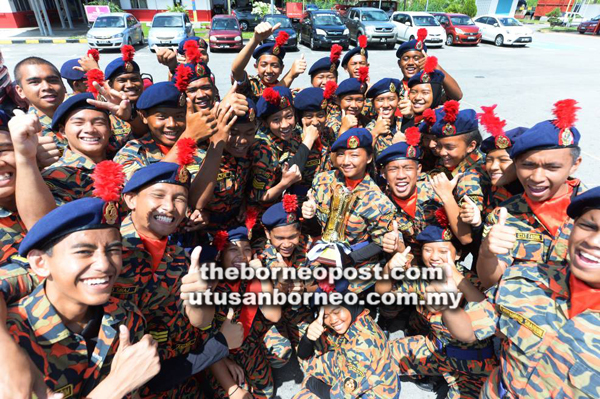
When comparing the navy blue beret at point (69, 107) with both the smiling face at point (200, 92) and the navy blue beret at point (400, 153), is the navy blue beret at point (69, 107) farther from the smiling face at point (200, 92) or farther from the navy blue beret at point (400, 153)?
the navy blue beret at point (400, 153)

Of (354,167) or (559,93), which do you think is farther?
(559,93)

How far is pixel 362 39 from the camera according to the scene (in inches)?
213

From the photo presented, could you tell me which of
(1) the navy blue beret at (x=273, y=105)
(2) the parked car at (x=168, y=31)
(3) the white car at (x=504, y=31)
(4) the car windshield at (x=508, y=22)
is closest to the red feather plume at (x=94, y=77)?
(1) the navy blue beret at (x=273, y=105)

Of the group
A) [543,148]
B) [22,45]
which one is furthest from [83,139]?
[22,45]

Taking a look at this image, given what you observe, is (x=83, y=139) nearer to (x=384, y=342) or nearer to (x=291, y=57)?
(x=384, y=342)

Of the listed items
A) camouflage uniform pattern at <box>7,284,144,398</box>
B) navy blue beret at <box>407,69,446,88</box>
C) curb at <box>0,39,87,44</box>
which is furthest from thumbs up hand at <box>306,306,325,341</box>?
curb at <box>0,39,87,44</box>

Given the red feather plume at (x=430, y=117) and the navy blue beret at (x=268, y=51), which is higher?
the navy blue beret at (x=268, y=51)

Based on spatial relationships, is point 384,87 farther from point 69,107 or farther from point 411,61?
point 69,107

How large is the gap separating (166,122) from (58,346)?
6.62ft

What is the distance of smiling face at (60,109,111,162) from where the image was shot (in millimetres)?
2799

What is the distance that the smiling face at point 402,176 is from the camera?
117 inches

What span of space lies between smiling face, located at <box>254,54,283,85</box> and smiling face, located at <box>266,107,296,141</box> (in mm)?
1491

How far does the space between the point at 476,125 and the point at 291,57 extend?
13865 mm

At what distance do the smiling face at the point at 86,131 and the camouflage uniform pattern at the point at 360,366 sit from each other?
2616 millimetres
